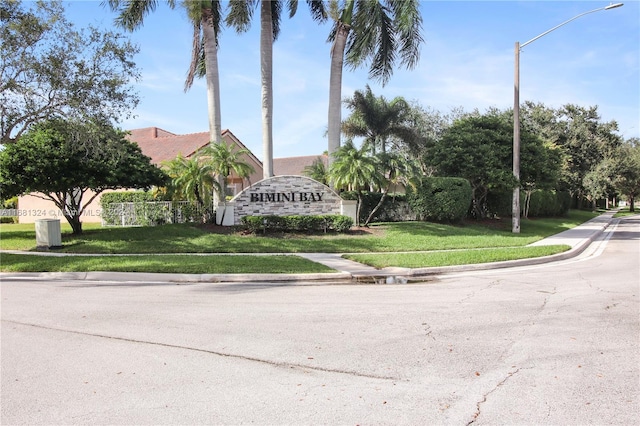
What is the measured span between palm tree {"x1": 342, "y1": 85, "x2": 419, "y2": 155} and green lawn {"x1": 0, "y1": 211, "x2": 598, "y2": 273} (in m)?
9.82

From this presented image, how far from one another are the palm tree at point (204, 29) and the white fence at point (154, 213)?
132 inches

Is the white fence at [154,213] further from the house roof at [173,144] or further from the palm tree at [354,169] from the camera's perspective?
the house roof at [173,144]

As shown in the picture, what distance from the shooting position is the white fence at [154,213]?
68.3 ft

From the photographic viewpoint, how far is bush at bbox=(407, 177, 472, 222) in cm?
2286

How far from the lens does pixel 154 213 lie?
22422 mm

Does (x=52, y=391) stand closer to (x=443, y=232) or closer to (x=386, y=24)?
(x=443, y=232)

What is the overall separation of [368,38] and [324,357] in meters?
18.7

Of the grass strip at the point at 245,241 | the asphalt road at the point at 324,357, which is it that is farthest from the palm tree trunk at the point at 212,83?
the asphalt road at the point at 324,357

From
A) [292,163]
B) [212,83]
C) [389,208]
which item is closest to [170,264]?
[212,83]

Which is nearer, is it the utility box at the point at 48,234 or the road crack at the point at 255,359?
the road crack at the point at 255,359

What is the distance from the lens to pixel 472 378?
14.3ft

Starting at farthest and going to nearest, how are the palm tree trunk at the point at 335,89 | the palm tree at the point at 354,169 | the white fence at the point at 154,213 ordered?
1. the palm tree trunk at the point at 335,89
2. the white fence at the point at 154,213
3. the palm tree at the point at 354,169

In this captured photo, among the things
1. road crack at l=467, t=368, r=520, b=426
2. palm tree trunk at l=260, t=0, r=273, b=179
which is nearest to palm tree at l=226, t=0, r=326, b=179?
palm tree trunk at l=260, t=0, r=273, b=179

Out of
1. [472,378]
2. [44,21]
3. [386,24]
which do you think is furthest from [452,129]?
[472,378]
